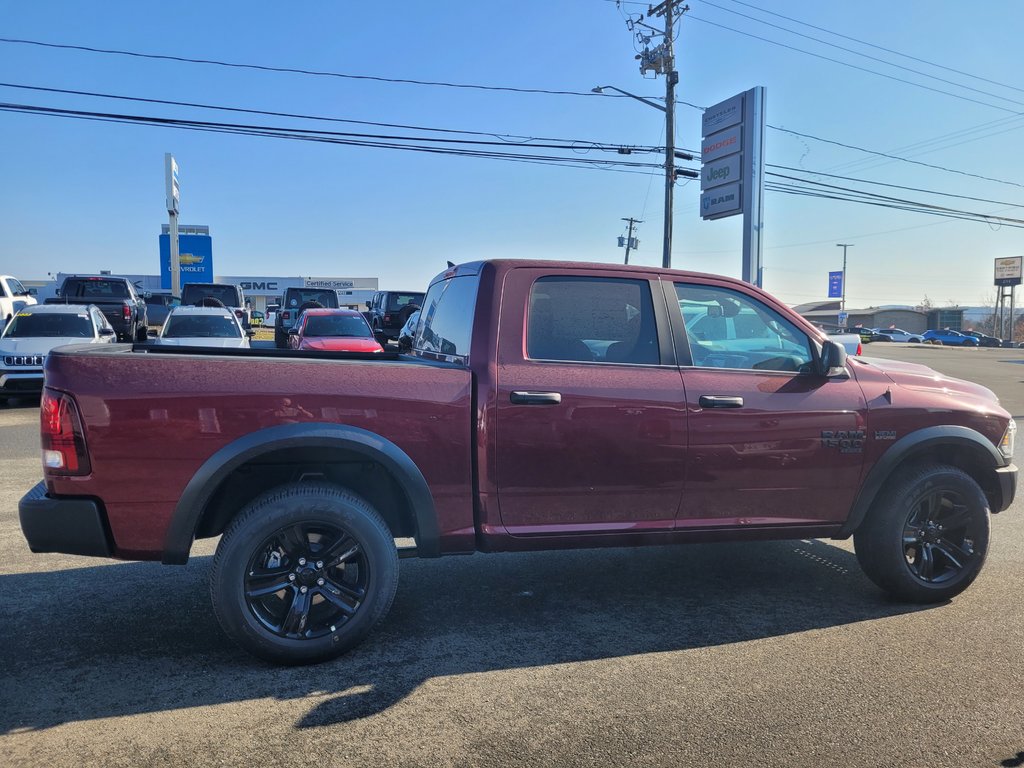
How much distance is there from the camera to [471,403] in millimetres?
3727

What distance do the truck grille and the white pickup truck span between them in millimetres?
6688

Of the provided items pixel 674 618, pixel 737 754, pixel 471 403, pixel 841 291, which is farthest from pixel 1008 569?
pixel 841 291

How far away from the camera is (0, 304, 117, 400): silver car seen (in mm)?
12344

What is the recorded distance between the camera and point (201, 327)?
1452 cm

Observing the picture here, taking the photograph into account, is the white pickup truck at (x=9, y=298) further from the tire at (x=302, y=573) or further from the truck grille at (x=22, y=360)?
the tire at (x=302, y=573)

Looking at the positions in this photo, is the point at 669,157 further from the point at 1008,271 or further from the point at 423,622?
the point at 1008,271

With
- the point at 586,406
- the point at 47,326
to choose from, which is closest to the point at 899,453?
the point at 586,406

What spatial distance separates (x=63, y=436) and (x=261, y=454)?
0.82 meters

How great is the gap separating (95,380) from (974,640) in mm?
4442

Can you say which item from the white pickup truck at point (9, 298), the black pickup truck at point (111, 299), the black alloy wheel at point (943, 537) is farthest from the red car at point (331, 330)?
the black alloy wheel at point (943, 537)

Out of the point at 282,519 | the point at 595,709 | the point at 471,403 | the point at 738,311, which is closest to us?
the point at 595,709

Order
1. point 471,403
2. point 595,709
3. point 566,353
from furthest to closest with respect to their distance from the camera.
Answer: point 566,353, point 471,403, point 595,709

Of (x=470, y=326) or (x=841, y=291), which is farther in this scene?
(x=841, y=291)

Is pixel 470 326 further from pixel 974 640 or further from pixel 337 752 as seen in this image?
pixel 974 640
